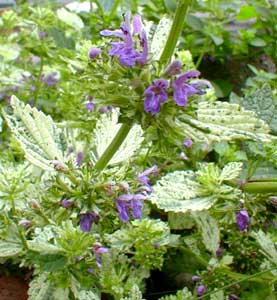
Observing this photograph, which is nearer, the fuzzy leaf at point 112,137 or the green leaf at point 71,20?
the fuzzy leaf at point 112,137

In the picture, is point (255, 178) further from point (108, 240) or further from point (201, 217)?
point (108, 240)

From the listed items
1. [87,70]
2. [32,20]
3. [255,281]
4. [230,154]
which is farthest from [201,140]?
[32,20]

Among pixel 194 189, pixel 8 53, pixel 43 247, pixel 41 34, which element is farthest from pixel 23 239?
pixel 8 53

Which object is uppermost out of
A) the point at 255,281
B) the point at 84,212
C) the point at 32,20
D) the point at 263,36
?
the point at 263,36

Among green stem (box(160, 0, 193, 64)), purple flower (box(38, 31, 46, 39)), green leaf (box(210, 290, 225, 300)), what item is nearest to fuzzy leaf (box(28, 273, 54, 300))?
green leaf (box(210, 290, 225, 300))

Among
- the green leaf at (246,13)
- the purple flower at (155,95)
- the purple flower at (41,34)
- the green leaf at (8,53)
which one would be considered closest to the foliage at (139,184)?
the purple flower at (155,95)

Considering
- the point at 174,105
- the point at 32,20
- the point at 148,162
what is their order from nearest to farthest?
1. the point at 174,105
2. the point at 148,162
3. the point at 32,20

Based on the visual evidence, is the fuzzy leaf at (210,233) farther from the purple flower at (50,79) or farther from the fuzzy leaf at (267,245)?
the purple flower at (50,79)

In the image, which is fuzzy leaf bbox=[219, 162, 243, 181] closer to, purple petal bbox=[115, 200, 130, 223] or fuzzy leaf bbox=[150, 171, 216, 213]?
fuzzy leaf bbox=[150, 171, 216, 213]
